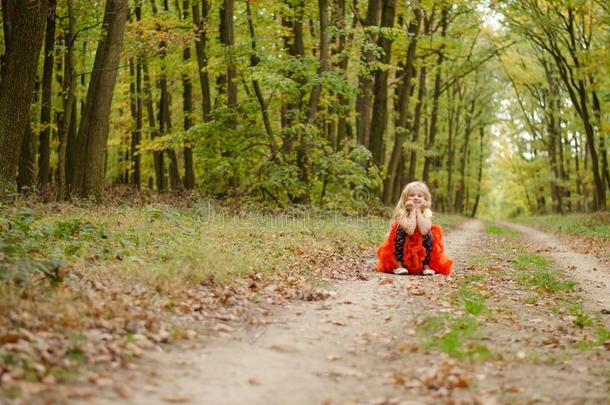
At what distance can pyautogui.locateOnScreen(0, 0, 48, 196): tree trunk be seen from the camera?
11.4 metres

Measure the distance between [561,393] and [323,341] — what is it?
7.07 feet

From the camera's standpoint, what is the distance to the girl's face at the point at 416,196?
10.2 metres

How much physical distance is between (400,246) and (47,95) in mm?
14818

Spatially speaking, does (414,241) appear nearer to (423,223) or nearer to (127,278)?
(423,223)

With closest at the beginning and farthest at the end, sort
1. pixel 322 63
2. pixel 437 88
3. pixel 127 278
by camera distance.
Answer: pixel 127 278 → pixel 322 63 → pixel 437 88

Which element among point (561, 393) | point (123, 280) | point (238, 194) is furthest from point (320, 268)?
point (238, 194)

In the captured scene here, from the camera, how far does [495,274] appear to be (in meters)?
10.8

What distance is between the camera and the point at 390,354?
5.71m

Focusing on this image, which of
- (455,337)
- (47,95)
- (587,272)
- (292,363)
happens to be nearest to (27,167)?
(47,95)

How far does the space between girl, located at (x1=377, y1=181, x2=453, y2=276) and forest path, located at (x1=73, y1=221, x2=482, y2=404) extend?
2678 mm

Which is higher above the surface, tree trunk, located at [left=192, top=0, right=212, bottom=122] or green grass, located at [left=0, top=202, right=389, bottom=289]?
tree trunk, located at [left=192, top=0, right=212, bottom=122]

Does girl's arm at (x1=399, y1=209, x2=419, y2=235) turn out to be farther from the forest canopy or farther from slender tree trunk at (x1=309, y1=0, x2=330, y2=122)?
slender tree trunk at (x1=309, y1=0, x2=330, y2=122)

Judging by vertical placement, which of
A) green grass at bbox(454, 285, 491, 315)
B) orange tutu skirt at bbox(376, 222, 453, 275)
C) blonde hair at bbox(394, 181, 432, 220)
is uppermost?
blonde hair at bbox(394, 181, 432, 220)

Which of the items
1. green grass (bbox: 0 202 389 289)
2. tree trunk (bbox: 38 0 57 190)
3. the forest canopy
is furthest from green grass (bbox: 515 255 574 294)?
tree trunk (bbox: 38 0 57 190)
